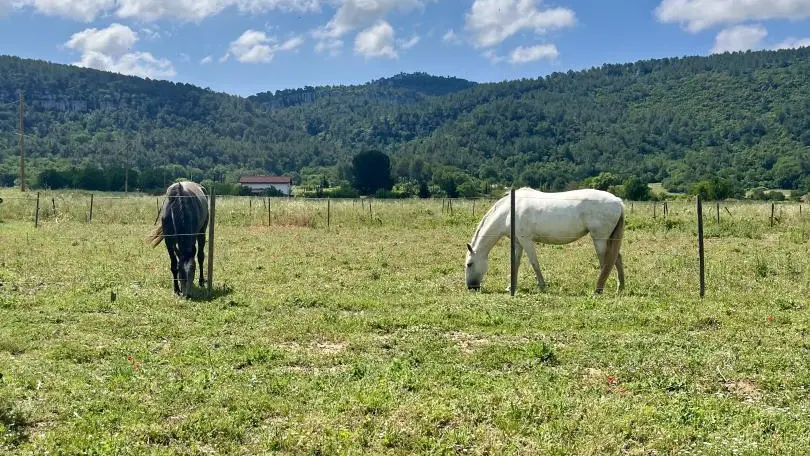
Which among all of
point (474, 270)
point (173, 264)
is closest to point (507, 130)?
point (474, 270)

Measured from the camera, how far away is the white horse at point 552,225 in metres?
11.5

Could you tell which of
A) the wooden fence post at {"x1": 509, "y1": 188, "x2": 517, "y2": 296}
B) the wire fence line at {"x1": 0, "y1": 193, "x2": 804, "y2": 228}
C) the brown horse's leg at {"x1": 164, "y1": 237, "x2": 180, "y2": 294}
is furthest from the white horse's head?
the wire fence line at {"x1": 0, "y1": 193, "x2": 804, "y2": 228}

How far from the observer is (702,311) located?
8992mm

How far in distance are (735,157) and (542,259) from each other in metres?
103

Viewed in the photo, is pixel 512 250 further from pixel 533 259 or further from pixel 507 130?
pixel 507 130

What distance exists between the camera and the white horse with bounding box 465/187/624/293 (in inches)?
453

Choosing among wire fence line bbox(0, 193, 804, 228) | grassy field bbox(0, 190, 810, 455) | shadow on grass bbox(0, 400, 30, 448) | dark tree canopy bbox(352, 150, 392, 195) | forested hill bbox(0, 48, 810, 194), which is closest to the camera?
shadow on grass bbox(0, 400, 30, 448)

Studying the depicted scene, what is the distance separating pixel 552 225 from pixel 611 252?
125cm

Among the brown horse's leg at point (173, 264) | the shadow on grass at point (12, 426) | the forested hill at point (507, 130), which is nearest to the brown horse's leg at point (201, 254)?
the brown horse's leg at point (173, 264)

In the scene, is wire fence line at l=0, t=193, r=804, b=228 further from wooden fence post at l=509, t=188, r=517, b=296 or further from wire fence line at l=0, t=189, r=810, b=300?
wooden fence post at l=509, t=188, r=517, b=296

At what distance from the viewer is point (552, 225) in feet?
38.9

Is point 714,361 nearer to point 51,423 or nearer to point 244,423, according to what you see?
point 244,423

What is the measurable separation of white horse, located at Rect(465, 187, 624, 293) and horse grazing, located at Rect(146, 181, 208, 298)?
529cm

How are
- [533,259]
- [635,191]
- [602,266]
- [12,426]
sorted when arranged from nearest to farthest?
[12,426] → [602,266] → [533,259] → [635,191]
